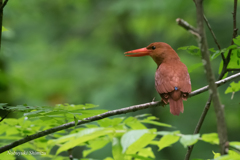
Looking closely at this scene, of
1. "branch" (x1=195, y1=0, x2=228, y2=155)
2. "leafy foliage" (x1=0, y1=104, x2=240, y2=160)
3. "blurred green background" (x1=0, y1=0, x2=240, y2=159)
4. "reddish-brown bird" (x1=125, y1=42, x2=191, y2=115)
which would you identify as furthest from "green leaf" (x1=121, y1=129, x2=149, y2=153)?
"blurred green background" (x1=0, y1=0, x2=240, y2=159)

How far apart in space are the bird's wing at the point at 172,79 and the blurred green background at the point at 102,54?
6.24ft

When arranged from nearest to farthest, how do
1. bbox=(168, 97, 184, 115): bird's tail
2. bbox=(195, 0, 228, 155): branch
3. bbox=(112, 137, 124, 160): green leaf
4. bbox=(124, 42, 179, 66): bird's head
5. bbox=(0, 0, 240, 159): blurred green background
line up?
bbox=(195, 0, 228, 155): branch → bbox=(112, 137, 124, 160): green leaf → bbox=(168, 97, 184, 115): bird's tail → bbox=(124, 42, 179, 66): bird's head → bbox=(0, 0, 240, 159): blurred green background

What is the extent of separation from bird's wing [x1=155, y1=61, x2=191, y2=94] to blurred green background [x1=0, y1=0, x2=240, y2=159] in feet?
6.24

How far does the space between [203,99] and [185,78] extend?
8.80 feet

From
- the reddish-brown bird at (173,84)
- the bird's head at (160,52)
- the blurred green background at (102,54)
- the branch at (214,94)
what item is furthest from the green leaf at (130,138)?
the blurred green background at (102,54)

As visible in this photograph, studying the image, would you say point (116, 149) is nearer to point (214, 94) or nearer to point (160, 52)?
point (214, 94)

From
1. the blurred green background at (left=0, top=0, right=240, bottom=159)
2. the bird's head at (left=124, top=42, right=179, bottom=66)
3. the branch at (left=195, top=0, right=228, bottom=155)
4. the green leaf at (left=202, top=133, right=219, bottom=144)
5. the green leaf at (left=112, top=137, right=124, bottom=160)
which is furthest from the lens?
the blurred green background at (left=0, top=0, right=240, bottom=159)

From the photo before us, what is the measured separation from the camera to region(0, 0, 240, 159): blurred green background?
5074mm

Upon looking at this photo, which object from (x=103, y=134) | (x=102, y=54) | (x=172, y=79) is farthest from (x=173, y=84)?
(x=102, y=54)

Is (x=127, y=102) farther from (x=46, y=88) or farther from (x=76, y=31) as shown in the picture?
(x=76, y=31)

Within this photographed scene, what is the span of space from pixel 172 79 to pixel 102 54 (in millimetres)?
3830

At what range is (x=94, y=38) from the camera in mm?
6652

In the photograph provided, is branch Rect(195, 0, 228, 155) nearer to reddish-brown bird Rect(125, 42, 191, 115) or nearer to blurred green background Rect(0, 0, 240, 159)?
reddish-brown bird Rect(125, 42, 191, 115)

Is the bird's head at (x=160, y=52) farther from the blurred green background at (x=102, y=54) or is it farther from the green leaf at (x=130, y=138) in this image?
the green leaf at (x=130, y=138)
